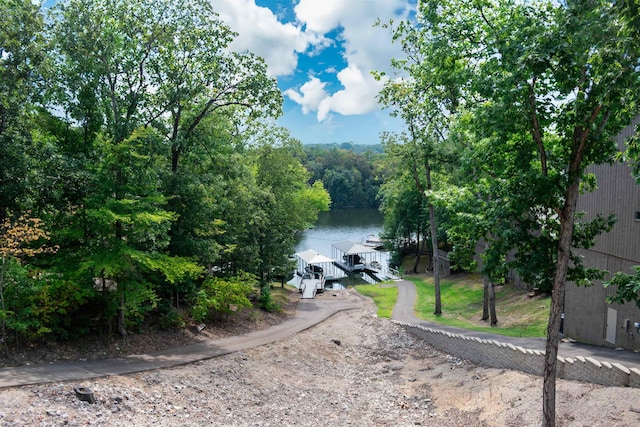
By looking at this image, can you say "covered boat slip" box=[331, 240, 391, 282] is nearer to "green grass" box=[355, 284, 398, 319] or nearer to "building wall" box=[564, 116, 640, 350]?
"green grass" box=[355, 284, 398, 319]

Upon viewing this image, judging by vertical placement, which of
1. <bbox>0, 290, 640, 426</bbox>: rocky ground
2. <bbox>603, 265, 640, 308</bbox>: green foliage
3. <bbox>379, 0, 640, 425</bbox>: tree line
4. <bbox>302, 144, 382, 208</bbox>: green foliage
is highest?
<bbox>302, 144, 382, 208</bbox>: green foliage

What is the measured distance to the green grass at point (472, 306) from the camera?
836 inches

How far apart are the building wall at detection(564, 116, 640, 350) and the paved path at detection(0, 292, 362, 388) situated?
1283 cm

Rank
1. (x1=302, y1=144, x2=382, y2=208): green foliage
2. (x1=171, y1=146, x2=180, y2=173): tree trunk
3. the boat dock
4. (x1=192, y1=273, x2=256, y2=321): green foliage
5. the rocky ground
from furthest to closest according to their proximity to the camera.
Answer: (x1=302, y1=144, x2=382, y2=208): green foliage, the boat dock, (x1=171, y1=146, x2=180, y2=173): tree trunk, (x1=192, y1=273, x2=256, y2=321): green foliage, the rocky ground

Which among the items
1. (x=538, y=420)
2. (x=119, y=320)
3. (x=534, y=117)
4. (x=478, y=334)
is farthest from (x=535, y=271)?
(x=119, y=320)

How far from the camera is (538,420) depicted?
10234 mm

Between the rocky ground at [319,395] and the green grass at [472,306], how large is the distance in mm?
4439

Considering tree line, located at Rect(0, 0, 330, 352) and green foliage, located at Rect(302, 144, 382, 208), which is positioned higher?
green foliage, located at Rect(302, 144, 382, 208)

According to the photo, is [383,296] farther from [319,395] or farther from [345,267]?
[345,267]

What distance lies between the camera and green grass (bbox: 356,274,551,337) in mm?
21234

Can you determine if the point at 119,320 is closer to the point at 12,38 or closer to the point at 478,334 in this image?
the point at 12,38

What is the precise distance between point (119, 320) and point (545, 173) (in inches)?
604

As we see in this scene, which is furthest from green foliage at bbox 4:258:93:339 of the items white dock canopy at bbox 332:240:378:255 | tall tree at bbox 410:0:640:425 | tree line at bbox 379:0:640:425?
white dock canopy at bbox 332:240:378:255

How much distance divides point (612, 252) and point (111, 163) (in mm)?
17982
